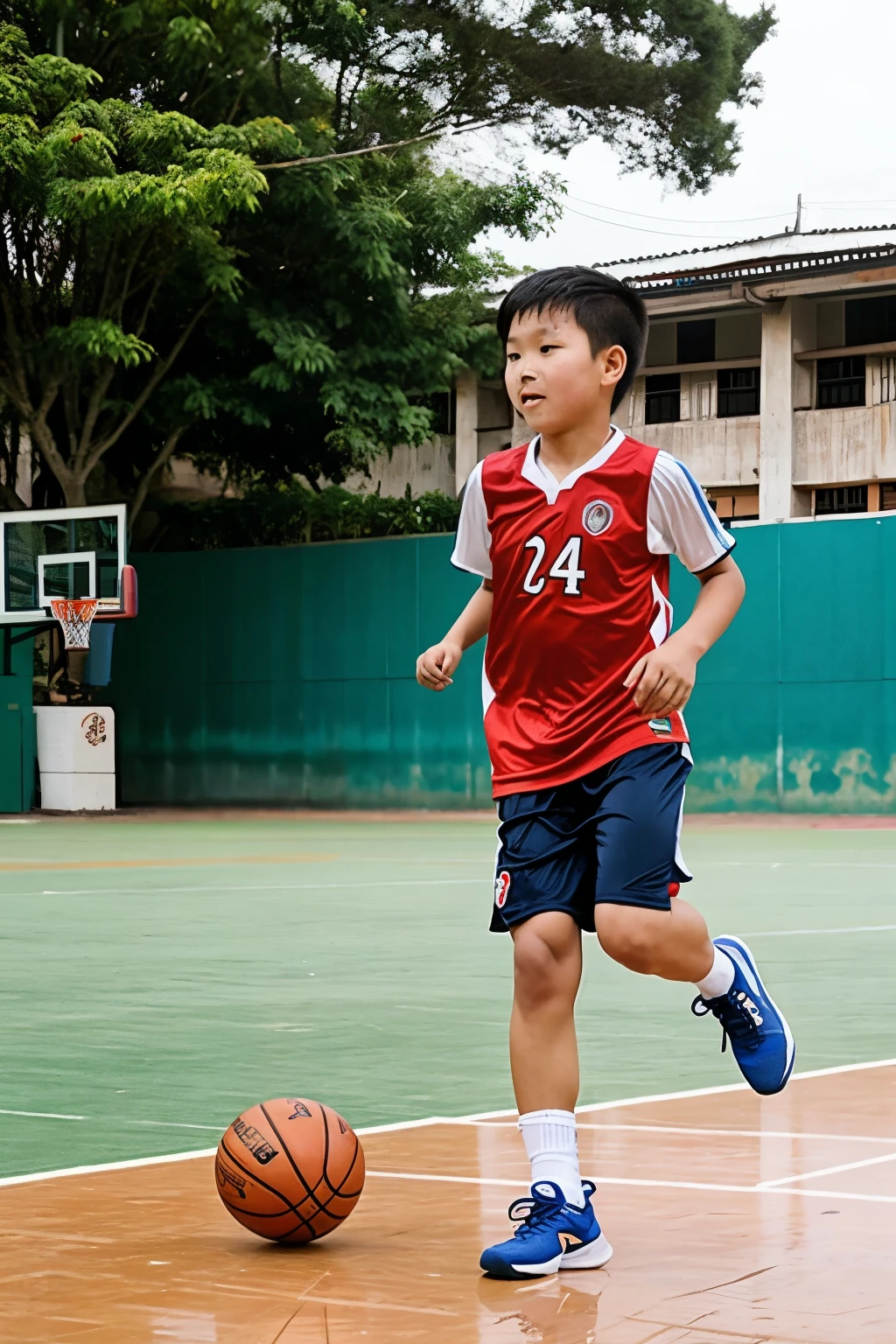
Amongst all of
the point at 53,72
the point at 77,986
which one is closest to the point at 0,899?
the point at 77,986

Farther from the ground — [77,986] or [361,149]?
[361,149]

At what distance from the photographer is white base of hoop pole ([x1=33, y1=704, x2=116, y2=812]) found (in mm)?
28828

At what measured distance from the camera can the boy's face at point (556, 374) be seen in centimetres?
423

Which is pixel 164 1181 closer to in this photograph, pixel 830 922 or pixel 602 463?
pixel 602 463

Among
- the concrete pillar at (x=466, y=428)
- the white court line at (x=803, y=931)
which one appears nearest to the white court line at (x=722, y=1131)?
the white court line at (x=803, y=931)

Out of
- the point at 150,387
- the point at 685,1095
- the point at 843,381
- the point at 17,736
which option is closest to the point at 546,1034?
the point at 685,1095

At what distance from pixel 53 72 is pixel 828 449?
14689 mm

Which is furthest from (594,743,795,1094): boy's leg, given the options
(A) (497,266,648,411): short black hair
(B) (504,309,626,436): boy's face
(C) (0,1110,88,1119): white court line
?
(C) (0,1110,88,1119): white court line

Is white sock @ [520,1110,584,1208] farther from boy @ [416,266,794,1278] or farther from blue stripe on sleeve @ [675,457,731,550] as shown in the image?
blue stripe on sleeve @ [675,457,731,550]

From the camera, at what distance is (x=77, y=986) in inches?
340

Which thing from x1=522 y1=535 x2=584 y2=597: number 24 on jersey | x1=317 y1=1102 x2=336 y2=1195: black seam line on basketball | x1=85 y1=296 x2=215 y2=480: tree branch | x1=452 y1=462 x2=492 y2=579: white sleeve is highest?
x1=85 y1=296 x2=215 y2=480: tree branch

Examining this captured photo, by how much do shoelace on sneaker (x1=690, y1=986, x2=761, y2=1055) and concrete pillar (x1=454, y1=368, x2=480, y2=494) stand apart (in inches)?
1317

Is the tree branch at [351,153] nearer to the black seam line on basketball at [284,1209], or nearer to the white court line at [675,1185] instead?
the white court line at [675,1185]

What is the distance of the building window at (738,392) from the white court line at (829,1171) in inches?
1257
